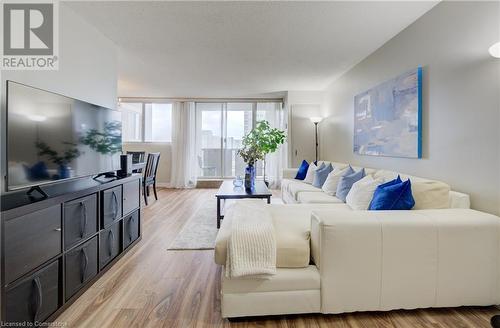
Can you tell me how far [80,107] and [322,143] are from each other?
15.2ft

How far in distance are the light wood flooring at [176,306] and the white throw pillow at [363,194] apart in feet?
3.11

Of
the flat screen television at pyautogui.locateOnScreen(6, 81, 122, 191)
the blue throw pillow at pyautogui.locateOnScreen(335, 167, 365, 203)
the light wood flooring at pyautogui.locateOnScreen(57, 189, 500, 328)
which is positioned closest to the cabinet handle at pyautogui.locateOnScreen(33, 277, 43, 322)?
the light wood flooring at pyautogui.locateOnScreen(57, 189, 500, 328)

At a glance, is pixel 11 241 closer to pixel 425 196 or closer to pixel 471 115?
pixel 425 196

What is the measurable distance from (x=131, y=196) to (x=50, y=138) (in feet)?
3.72

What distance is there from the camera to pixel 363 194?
2.45 m

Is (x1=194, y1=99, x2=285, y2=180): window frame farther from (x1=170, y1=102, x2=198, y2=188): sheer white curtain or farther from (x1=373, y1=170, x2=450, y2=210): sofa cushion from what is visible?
(x1=373, y1=170, x2=450, y2=210): sofa cushion

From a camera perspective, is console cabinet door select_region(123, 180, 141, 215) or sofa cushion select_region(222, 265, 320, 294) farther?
console cabinet door select_region(123, 180, 141, 215)

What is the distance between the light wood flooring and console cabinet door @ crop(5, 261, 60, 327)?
0.54ft

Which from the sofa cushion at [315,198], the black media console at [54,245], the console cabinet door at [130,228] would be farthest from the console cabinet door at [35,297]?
the sofa cushion at [315,198]

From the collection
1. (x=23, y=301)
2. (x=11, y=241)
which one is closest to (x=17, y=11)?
(x=11, y=241)

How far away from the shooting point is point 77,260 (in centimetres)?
181

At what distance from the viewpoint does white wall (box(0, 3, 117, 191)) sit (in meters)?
2.03

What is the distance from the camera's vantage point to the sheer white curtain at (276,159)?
649cm

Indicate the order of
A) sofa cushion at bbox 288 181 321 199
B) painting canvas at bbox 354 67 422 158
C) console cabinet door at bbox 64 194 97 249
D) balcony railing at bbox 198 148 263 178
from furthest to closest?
balcony railing at bbox 198 148 263 178, sofa cushion at bbox 288 181 321 199, painting canvas at bbox 354 67 422 158, console cabinet door at bbox 64 194 97 249
